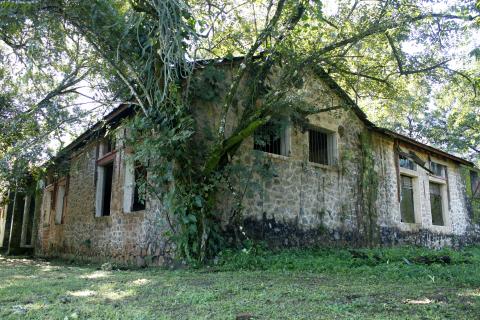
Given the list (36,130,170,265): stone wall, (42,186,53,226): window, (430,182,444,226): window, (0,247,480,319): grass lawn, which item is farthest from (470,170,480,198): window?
(42,186,53,226): window

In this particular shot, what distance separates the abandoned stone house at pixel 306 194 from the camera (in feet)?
31.5

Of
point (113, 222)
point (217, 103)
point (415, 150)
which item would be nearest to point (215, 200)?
point (217, 103)

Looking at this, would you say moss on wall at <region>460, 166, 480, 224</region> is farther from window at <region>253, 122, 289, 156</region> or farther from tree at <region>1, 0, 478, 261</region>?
window at <region>253, 122, 289, 156</region>

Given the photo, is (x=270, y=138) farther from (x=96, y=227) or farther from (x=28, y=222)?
(x=28, y=222)

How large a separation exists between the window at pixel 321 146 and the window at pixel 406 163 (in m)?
3.56

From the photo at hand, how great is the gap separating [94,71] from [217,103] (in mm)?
3588

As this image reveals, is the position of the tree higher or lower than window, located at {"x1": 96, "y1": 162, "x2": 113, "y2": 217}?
higher

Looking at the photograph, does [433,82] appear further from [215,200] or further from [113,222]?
[113,222]

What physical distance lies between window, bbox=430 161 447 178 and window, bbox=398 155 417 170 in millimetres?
1549

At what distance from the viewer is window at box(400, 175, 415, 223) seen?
14298 mm

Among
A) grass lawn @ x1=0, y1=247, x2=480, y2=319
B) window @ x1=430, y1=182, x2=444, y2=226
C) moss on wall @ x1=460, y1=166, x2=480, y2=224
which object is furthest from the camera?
moss on wall @ x1=460, y1=166, x2=480, y2=224

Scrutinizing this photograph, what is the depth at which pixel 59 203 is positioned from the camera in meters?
15.6

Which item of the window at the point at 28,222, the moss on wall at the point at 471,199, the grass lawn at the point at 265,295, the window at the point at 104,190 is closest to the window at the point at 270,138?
the grass lawn at the point at 265,295

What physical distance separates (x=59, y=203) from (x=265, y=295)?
1325cm
